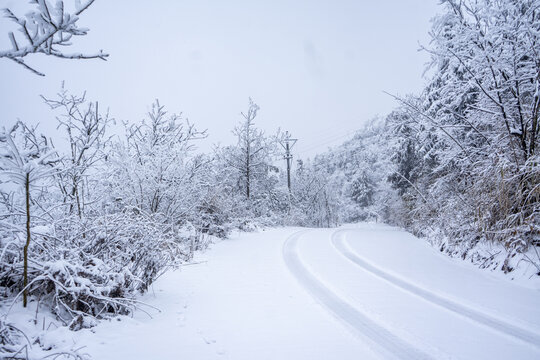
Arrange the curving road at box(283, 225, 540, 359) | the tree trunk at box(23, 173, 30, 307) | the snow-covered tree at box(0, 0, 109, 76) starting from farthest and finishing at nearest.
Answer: the curving road at box(283, 225, 540, 359) → the tree trunk at box(23, 173, 30, 307) → the snow-covered tree at box(0, 0, 109, 76)

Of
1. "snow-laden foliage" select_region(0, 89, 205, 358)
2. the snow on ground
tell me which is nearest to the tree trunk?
"snow-laden foliage" select_region(0, 89, 205, 358)

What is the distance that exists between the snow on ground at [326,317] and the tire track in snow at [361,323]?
13 millimetres

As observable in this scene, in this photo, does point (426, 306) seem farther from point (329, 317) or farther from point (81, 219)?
point (81, 219)

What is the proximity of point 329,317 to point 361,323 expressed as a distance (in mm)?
463

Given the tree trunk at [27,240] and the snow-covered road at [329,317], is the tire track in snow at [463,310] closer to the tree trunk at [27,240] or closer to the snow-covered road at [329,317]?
the snow-covered road at [329,317]

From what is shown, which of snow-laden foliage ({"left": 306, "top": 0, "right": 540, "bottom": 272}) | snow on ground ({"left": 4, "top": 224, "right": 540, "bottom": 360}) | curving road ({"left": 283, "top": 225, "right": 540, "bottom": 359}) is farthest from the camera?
snow-laden foliage ({"left": 306, "top": 0, "right": 540, "bottom": 272})

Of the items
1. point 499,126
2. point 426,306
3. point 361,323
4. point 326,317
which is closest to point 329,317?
point 326,317

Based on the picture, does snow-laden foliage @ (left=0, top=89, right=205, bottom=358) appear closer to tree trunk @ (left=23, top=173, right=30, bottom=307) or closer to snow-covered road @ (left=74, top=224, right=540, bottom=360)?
tree trunk @ (left=23, top=173, right=30, bottom=307)

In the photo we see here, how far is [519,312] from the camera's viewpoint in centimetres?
419

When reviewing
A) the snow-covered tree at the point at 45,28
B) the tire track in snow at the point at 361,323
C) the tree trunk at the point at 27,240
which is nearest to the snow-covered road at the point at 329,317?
the tire track in snow at the point at 361,323

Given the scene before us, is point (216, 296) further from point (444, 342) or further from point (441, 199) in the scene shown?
point (441, 199)

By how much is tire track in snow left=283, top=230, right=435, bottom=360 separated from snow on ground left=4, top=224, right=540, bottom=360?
13 mm

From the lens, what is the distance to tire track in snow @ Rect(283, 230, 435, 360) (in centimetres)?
319

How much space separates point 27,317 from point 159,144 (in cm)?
610
